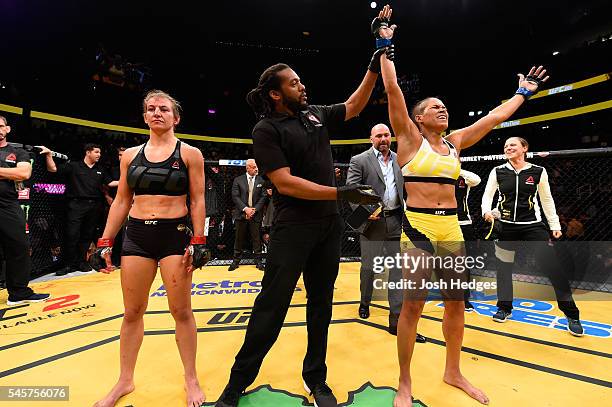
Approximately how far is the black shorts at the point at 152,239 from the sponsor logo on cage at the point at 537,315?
3088 mm

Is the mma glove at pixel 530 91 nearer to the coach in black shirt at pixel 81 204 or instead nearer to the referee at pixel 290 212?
the referee at pixel 290 212

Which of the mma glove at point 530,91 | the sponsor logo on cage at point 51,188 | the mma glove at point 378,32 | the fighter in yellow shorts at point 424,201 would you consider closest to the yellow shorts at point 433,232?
the fighter in yellow shorts at point 424,201

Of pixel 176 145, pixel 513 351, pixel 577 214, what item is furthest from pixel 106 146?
pixel 577 214

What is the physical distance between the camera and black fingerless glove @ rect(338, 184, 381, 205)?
1.50 m

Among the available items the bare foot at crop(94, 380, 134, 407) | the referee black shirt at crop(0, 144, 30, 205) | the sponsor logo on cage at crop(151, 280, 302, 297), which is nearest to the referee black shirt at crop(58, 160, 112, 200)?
the referee black shirt at crop(0, 144, 30, 205)

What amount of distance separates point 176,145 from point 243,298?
8.00 ft

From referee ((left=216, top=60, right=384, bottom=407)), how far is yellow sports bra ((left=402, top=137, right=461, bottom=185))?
0.52 m

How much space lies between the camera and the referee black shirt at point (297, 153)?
1561mm

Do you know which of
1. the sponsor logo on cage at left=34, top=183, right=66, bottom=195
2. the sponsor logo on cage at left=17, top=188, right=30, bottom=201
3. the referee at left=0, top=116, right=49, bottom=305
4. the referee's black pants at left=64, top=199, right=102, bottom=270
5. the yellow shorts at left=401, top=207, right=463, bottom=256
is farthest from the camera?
the referee's black pants at left=64, top=199, right=102, bottom=270

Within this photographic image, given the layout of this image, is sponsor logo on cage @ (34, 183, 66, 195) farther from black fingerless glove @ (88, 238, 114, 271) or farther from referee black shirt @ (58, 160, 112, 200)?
black fingerless glove @ (88, 238, 114, 271)

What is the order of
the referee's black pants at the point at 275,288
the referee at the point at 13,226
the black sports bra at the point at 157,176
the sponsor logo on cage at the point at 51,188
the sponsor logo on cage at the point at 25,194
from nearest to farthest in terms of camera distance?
the referee's black pants at the point at 275,288
the black sports bra at the point at 157,176
the referee at the point at 13,226
the sponsor logo on cage at the point at 25,194
the sponsor logo on cage at the point at 51,188

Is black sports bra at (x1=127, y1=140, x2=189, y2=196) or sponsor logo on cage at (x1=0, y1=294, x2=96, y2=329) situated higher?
black sports bra at (x1=127, y1=140, x2=189, y2=196)

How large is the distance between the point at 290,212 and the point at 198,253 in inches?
23.5

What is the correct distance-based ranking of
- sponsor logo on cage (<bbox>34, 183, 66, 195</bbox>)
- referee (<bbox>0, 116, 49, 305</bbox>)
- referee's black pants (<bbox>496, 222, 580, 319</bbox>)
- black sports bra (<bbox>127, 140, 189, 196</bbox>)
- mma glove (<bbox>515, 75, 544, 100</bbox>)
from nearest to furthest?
black sports bra (<bbox>127, 140, 189, 196</bbox>) < mma glove (<bbox>515, 75, 544, 100</bbox>) < referee's black pants (<bbox>496, 222, 580, 319</bbox>) < referee (<bbox>0, 116, 49, 305</bbox>) < sponsor logo on cage (<bbox>34, 183, 66, 195</bbox>)
